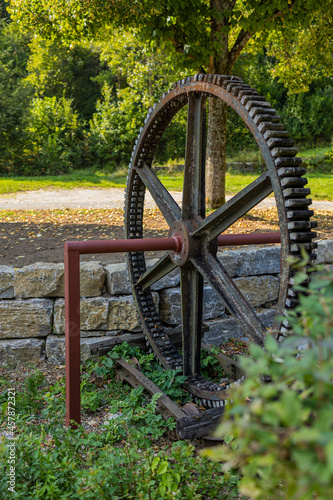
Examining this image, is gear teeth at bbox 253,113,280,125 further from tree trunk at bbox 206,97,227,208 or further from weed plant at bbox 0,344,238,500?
tree trunk at bbox 206,97,227,208

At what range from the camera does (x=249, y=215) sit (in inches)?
279

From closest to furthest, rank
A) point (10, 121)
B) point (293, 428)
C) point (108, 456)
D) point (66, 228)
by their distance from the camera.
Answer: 1. point (293, 428)
2. point (108, 456)
3. point (66, 228)
4. point (10, 121)

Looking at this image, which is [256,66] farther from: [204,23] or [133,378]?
[133,378]

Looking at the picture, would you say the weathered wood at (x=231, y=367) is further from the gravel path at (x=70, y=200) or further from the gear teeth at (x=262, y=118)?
the gravel path at (x=70, y=200)

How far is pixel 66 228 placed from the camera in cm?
604

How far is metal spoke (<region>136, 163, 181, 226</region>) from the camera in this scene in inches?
136

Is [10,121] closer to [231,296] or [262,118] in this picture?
[231,296]

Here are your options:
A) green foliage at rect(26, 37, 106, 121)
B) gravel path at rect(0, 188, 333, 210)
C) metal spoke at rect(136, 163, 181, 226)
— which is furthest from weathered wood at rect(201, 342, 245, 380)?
green foliage at rect(26, 37, 106, 121)

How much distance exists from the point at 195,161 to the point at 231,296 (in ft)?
3.26

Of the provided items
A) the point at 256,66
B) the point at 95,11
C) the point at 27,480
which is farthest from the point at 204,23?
the point at 256,66

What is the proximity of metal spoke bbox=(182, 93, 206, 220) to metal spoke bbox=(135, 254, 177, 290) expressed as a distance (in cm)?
41

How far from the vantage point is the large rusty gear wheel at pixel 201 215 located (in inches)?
86.7

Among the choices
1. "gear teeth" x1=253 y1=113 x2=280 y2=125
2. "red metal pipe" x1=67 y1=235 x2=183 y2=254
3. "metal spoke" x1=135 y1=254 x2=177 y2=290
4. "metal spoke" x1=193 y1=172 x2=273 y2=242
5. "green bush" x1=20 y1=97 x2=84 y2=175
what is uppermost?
"green bush" x1=20 y1=97 x2=84 y2=175

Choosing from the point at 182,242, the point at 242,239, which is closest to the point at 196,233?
the point at 182,242
